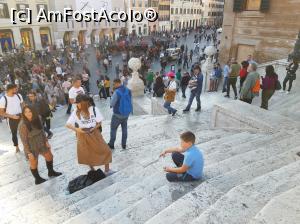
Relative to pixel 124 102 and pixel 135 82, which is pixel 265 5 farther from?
pixel 124 102

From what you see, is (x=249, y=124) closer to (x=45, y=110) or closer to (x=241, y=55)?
(x=45, y=110)

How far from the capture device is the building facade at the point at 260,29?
1372 centimetres

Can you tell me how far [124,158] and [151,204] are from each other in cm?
192

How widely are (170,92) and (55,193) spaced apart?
14.2ft

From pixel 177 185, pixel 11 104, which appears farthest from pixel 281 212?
pixel 11 104

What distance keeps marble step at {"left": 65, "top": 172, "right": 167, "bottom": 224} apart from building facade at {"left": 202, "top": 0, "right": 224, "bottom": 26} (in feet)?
244

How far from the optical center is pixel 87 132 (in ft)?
13.1

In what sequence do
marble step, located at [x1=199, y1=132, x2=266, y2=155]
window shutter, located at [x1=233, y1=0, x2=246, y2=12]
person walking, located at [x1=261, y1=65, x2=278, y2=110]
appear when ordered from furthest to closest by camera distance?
1. window shutter, located at [x1=233, y1=0, x2=246, y2=12]
2. person walking, located at [x1=261, y1=65, x2=278, y2=110]
3. marble step, located at [x1=199, y1=132, x2=266, y2=155]

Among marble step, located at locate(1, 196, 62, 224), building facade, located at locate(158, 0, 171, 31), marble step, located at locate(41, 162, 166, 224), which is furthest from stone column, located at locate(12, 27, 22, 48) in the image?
marble step, located at locate(41, 162, 166, 224)

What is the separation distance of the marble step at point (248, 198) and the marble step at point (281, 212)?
0.64 feet

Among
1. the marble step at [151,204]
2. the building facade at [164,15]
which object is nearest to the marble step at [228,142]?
the marble step at [151,204]

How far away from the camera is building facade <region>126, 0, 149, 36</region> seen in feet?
148

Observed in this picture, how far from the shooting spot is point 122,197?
3.50 meters

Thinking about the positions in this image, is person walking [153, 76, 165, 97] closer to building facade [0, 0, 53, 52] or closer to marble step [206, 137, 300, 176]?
marble step [206, 137, 300, 176]
